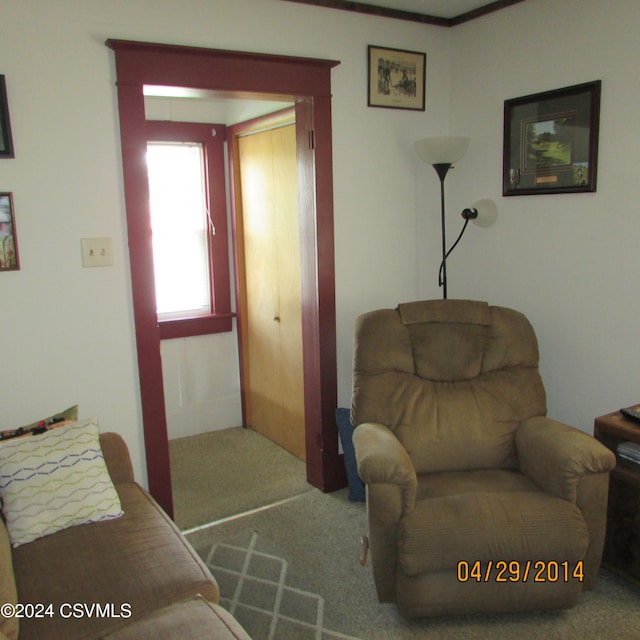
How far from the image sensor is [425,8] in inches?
120

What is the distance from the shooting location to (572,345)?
2.83 meters

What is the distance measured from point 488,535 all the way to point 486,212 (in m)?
1.66

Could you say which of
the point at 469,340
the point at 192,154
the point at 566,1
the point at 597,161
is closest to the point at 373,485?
the point at 469,340

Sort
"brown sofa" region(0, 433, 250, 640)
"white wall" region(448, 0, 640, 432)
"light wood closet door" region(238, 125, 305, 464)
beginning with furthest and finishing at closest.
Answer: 1. "light wood closet door" region(238, 125, 305, 464)
2. "white wall" region(448, 0, 640, 432)
3. "brown sofa" region(0, 433, 250, 640)

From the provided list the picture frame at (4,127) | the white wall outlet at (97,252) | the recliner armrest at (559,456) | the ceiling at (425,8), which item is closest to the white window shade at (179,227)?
the white wall outlet at (97,252)

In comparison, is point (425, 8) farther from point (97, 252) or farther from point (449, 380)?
point (97, 252)

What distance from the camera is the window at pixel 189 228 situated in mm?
3738

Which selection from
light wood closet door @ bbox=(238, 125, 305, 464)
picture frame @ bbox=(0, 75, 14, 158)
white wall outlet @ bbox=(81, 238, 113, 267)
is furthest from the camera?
light wood closet door @ bbox=(238, 125, 305, 464)

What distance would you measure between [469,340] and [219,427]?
2067 millimetres

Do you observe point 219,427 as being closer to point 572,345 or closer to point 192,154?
point 192,154

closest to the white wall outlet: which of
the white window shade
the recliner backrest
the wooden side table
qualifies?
the recliner backrest

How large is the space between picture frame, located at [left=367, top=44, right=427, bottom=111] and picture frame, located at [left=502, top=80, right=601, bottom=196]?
1.59 feet

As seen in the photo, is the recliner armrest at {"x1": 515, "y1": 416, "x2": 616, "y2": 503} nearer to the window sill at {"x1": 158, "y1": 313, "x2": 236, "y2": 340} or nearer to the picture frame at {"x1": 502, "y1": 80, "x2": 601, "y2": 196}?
the picture frame at {"x1": 502, "y1": 80, "x2": 601, "y2": 196}

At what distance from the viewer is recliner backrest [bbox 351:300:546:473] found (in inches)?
99.3
